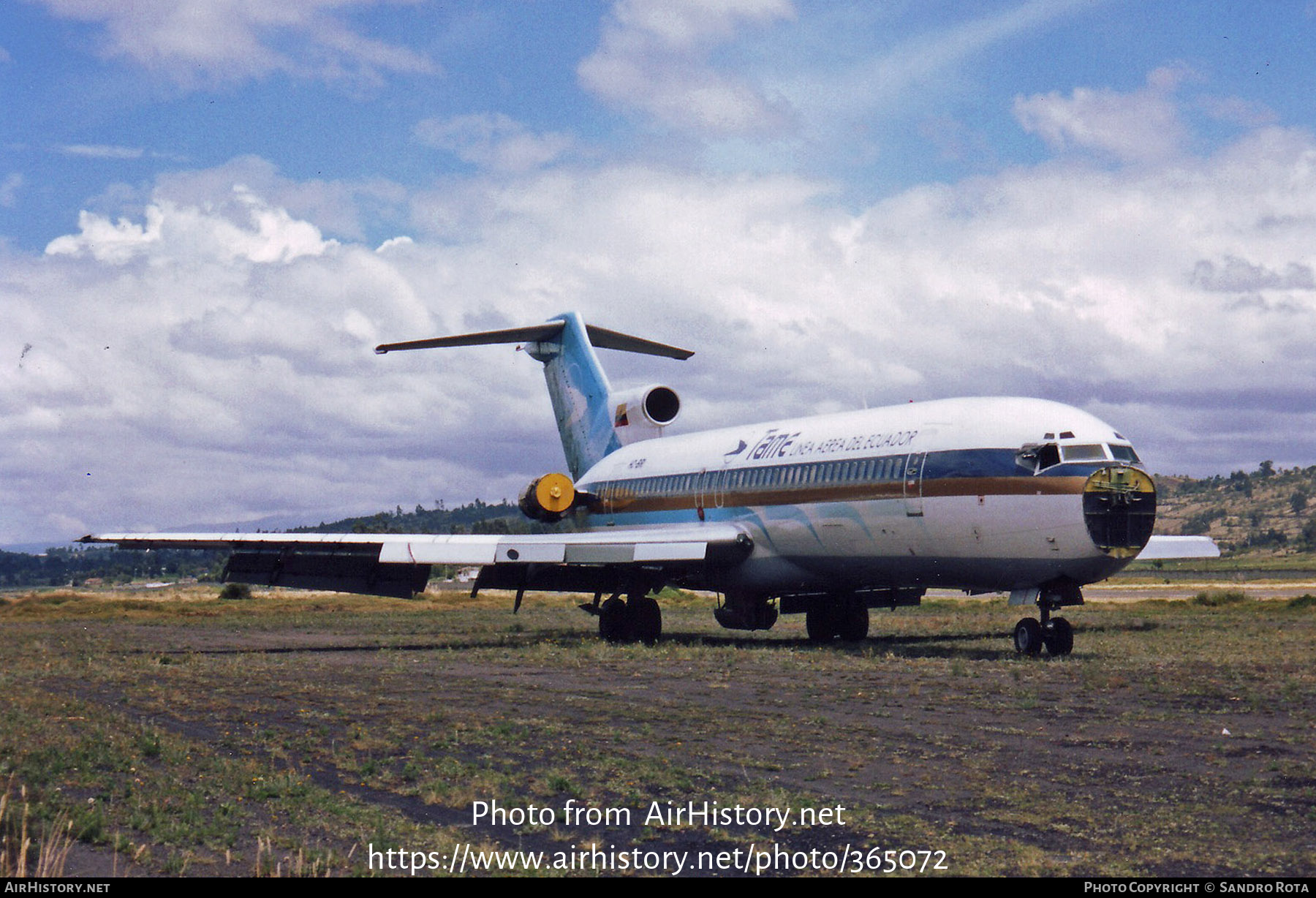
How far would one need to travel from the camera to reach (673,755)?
487 inches

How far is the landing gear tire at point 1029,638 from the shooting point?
72.7ft

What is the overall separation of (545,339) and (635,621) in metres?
13.0

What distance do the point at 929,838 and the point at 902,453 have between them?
616 inches

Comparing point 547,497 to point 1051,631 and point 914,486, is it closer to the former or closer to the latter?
point 914,486

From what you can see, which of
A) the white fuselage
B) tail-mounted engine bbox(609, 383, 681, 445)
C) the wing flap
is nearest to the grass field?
the white fuselage

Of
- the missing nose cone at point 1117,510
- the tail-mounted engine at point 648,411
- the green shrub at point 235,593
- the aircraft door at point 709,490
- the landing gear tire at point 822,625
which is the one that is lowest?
the green shrub at point 235,593

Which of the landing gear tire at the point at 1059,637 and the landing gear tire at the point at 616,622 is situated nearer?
the landing gear tire at the point at 1059,637

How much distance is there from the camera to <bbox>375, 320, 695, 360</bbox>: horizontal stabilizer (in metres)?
36.7

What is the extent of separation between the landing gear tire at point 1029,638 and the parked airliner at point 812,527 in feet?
0.10

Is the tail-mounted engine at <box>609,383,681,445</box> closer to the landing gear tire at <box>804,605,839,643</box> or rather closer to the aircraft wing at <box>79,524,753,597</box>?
the aircraft wing at <box>79,524,753,597</box>

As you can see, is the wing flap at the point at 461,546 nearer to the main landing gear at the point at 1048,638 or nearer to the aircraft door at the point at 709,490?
the aircraft door at the point at 709,490

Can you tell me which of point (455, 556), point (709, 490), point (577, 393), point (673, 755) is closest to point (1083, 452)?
point (709, 490)

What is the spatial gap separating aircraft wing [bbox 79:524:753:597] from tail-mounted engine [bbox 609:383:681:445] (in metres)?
6.13

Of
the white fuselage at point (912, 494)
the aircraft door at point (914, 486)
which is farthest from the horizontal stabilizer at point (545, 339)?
the aircraft door at point (914, 486)
